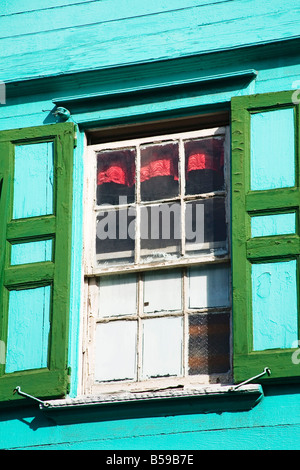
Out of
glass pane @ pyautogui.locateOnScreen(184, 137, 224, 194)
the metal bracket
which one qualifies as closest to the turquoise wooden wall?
the metal bracket

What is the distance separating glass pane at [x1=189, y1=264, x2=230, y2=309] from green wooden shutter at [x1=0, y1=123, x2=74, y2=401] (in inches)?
31.2

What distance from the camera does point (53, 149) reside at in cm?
805

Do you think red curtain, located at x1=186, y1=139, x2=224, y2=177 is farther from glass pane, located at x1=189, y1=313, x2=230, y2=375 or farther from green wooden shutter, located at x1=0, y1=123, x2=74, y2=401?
glass pane, located at x1=189, y1=313, x2=230, y2=375

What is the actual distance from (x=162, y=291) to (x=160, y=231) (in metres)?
0.41

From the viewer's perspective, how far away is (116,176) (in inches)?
318

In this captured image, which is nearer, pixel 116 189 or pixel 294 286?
pixel 294 286

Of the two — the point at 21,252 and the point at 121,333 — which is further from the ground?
the point at 21,252

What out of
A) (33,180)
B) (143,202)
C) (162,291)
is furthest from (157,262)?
(33,180)

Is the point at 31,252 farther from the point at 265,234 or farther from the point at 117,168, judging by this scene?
the point at 265,234
